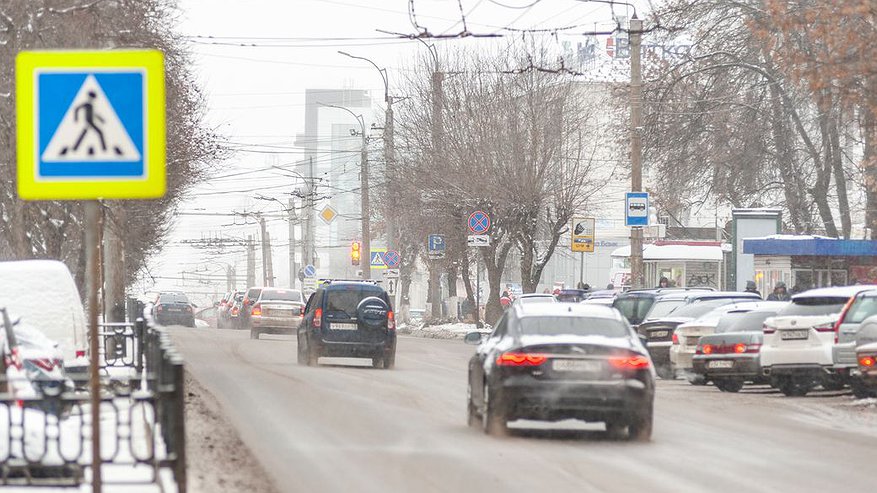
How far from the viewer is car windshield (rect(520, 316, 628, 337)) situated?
16953 millimetres

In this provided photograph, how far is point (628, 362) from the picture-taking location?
650 inches

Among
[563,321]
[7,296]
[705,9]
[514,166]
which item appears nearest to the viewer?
[563,321]

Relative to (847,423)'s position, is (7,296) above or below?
above

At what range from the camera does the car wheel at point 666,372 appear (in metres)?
31.2

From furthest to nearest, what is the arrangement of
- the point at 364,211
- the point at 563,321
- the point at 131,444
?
the point at 364,211 < the point at 563,321 < the point at 131,444

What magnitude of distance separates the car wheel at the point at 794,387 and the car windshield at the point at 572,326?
28.3 ft

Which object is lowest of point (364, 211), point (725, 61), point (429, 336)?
point (429, 336)

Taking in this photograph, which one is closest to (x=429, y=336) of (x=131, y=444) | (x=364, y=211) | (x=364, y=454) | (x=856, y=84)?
(x=364, y=211)

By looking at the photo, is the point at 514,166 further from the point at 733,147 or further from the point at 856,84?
the point at 856,84

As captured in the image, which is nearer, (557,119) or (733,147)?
(733,147)

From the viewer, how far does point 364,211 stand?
205 ft

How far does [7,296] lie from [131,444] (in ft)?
28.0

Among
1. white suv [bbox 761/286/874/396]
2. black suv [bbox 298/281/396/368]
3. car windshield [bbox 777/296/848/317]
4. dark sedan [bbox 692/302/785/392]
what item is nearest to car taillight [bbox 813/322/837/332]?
white suv [bbox 761/286/874/396]

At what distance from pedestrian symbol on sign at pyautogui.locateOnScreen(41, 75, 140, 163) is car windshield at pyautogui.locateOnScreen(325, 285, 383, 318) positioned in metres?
23.2
